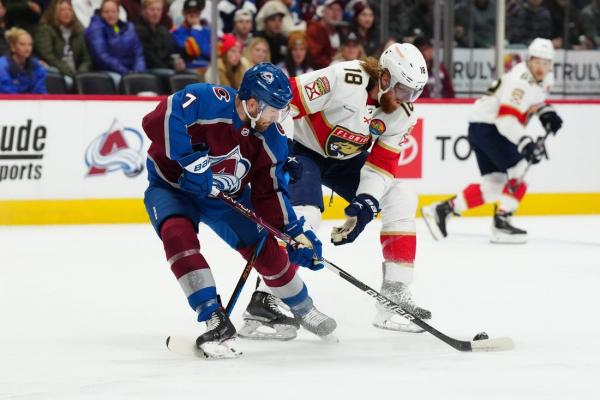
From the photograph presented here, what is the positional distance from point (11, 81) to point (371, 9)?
2946mm

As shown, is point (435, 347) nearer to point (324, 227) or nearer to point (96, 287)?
point (96, 287)

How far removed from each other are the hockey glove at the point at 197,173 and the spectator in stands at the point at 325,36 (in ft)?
17.4

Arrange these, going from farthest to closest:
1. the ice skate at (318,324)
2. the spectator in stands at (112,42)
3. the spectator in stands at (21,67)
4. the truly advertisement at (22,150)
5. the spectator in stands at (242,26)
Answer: the spectator in stands at (242,26) → the spectator in stands at (112,42) → the spectator in stands at (21,67) → the truly advertisement at (22,150) → the ice skate at (318,324)

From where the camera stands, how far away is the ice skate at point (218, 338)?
12.3ft

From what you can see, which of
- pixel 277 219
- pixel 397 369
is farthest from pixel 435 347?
pixel 277 219

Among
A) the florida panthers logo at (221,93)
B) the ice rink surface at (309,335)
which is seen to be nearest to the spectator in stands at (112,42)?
the ice rink surface at (309,335)

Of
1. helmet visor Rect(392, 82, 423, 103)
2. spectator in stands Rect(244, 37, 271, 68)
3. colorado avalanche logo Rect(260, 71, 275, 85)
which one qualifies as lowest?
spectator in stands Rect(244, 37, 271, 68)

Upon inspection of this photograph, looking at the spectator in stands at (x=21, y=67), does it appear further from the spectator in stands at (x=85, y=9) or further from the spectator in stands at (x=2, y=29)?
the spectator in stands at (x=85, y=9)

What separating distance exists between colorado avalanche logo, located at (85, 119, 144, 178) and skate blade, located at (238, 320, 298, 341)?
379 cm

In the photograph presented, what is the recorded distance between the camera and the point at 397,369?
12.0 feet

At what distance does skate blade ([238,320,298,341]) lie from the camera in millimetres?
4191

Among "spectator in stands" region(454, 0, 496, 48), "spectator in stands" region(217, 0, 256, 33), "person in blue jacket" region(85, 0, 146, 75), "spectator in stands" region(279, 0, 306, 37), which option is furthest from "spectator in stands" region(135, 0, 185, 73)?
"spectator in stands" region(454, 0, 496, 48)

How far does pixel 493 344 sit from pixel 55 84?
4.80m

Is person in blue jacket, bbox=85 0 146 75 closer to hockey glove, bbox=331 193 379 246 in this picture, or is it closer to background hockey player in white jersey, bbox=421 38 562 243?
background hockey player in white jersey, bbox=421 38 562 243
